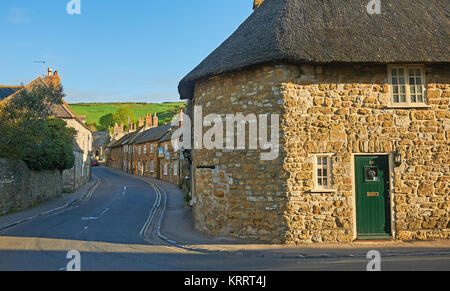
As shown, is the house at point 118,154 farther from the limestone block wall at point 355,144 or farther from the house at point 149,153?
the limestone block wall at point 355,144

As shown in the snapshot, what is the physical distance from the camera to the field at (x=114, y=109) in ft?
381

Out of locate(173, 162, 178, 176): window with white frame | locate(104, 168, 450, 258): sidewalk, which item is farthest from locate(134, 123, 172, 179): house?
locate(104, 168, 450, 258): sidewalk

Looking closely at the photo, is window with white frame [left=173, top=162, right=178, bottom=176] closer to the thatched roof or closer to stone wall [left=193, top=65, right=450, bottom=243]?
the thatched roof

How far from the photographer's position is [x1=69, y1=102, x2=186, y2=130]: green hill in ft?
378

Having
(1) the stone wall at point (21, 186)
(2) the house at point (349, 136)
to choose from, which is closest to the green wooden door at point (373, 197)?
(2) the house at point (349, 136)

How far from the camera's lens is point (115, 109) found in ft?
413

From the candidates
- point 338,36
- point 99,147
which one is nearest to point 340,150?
point 338,36

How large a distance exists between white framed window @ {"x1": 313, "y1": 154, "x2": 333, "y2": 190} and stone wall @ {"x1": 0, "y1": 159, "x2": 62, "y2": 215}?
14.7 meters

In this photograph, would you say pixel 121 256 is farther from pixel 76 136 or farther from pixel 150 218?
pixel 76 136

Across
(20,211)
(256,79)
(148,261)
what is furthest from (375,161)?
(20,211)

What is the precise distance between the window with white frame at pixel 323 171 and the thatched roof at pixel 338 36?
274 cm

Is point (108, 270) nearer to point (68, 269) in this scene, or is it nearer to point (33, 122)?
point (68, 269)

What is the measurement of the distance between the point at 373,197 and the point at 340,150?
168 centimetres

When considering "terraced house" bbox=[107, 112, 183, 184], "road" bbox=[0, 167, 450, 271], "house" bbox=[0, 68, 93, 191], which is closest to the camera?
"road" bbox=[0, 167, 450, 271]
